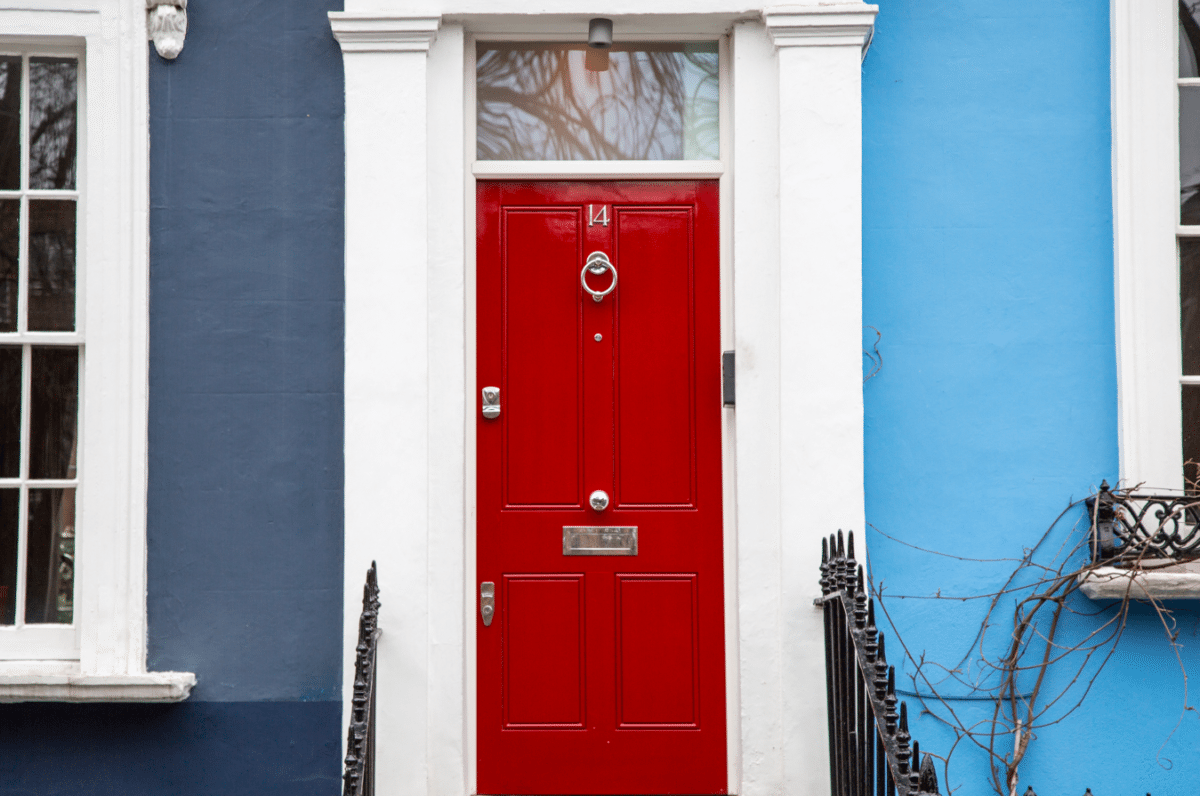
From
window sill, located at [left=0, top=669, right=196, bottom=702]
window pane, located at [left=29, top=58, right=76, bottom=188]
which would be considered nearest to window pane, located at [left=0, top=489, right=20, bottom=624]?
window sill, located at [left=0, top=669, right=196, bottom=702]

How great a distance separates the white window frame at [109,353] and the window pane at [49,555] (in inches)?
4.0

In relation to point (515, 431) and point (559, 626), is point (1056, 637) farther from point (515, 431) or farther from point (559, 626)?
point (515, 431)

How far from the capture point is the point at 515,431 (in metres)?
4.01

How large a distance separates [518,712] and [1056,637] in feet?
7.04

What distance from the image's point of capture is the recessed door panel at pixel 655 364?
400 cm

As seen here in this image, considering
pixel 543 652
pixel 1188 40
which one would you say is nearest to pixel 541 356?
pixel 543 652

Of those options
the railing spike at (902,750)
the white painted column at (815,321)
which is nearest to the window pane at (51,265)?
the white painted column at (815,321)

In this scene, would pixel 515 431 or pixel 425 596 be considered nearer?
pixel 425 596

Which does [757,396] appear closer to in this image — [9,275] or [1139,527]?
[1139,527]

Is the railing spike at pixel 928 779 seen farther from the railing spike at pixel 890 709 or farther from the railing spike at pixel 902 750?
the railing spike at pixel 890 709

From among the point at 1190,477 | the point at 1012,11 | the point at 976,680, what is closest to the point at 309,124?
the point at 1012,11

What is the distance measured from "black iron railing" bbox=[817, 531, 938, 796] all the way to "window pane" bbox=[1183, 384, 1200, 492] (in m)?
1.55

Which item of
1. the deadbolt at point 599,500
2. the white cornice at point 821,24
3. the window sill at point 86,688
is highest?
the white cornice at point 821,24

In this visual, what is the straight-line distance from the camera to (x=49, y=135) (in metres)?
4.00
